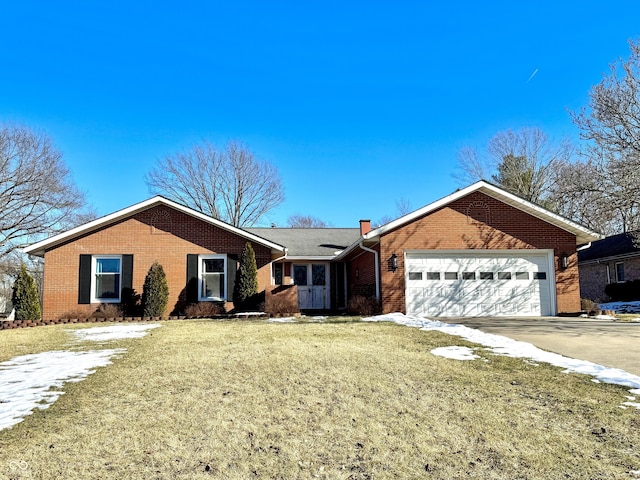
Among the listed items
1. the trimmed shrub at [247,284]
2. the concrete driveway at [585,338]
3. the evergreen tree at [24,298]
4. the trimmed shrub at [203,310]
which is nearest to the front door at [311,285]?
the trimmed shrub at [247,284]

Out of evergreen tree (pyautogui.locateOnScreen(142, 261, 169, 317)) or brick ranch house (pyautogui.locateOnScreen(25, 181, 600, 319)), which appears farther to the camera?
evergreen tree (pyautogui.locateOnScreen(142, 261, 169, 317))

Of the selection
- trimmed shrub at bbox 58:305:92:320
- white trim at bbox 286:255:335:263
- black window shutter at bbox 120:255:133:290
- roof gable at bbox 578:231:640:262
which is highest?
roof gable at bbox 578:231:640:262

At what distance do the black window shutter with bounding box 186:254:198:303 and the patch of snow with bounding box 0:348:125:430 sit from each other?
841cm

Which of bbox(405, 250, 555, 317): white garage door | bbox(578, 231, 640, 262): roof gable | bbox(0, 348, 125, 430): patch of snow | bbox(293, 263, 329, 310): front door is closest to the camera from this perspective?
bbox(0, 348, 125, 430): patch of snow

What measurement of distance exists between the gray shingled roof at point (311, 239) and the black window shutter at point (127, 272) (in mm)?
6172

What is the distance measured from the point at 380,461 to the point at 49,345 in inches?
301

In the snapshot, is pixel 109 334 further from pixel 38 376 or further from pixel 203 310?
pixel 203 310

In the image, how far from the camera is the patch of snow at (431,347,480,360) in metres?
6.88

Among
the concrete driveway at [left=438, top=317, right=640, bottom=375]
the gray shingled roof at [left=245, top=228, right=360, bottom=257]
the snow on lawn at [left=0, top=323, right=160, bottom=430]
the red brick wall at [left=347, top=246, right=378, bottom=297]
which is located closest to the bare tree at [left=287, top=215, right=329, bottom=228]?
the gray shingled roof at [left=245, top=228, right=360, bottom=257]

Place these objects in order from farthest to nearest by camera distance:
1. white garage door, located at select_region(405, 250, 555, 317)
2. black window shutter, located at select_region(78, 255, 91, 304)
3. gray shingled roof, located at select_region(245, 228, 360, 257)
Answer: gray shingled roof, located at select_region(245, 228, 360, 257)
black window shutter, located at select_region(78, 255, 91, 304)
white garage door, located at select_region(405, 250, 555, 317)

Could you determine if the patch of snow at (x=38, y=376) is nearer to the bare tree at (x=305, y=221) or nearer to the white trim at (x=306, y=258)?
the white trim at (x=306, y=258)

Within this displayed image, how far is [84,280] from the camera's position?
16172 millimetres

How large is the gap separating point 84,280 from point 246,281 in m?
5.81

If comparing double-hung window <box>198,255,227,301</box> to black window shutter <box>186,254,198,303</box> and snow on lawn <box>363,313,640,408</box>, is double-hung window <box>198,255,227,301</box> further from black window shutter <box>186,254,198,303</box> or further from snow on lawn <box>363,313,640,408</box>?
snow on lawn <box>363,313,640,408</box>
